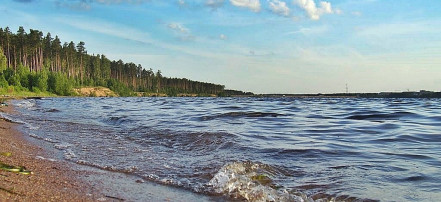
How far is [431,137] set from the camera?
40.2 ft

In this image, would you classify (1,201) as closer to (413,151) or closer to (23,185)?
(23,185)

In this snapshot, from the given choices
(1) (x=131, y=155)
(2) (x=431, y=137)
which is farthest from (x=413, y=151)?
(1) (x=131, y=155)

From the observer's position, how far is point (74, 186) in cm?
526

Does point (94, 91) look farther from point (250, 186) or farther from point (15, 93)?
point (250, 186)

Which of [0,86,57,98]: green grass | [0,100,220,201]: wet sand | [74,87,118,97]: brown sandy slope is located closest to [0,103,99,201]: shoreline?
[0,100,220,201]: wet sand

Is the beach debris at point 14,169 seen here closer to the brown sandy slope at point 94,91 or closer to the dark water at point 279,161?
the dark water at point 279,161

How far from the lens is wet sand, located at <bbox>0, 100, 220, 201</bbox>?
15.0 feet

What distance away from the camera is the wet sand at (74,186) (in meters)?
4.56

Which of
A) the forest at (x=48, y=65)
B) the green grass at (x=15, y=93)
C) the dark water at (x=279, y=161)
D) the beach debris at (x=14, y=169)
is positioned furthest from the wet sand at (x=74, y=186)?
the forest at (x=48, y=65)

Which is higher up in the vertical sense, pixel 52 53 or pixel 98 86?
pixel 52 53

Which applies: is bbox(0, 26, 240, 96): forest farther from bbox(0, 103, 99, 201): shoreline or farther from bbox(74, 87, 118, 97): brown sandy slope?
bbox(0, 103, 99, 201): shoreline

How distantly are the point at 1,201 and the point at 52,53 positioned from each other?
12840cm

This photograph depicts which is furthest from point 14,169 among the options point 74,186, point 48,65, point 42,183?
point 48,65

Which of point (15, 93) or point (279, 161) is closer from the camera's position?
point (279, 161)
